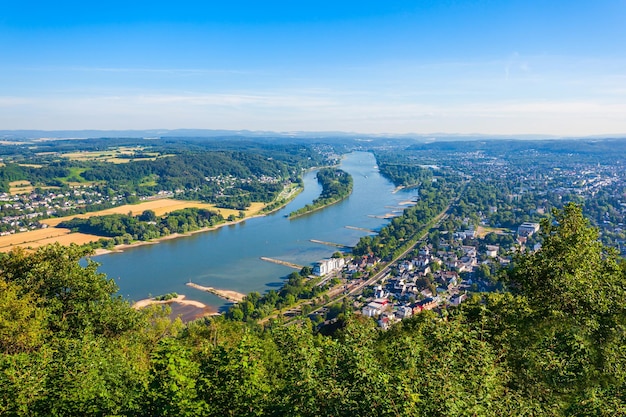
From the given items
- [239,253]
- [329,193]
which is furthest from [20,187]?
[239,253]

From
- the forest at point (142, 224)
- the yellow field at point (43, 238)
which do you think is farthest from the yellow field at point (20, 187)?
the yellow field at point (43, 238)

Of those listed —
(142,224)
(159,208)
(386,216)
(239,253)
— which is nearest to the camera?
(239,253)

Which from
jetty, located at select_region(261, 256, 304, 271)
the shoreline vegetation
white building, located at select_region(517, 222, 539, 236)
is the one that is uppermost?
the shoreline vegetation

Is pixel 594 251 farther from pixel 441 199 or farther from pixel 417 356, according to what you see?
pixel 441 199

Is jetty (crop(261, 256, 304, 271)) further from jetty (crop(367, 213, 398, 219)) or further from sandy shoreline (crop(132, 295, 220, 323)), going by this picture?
jetty (crop(367, 213, 398, 219))

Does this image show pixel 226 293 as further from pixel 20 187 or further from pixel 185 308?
pixel 20 187

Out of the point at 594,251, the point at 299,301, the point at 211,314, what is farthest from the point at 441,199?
the point at 594,251

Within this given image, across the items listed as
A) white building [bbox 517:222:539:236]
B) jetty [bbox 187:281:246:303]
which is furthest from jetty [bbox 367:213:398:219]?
jetty [bbox 187:281:246:303]
